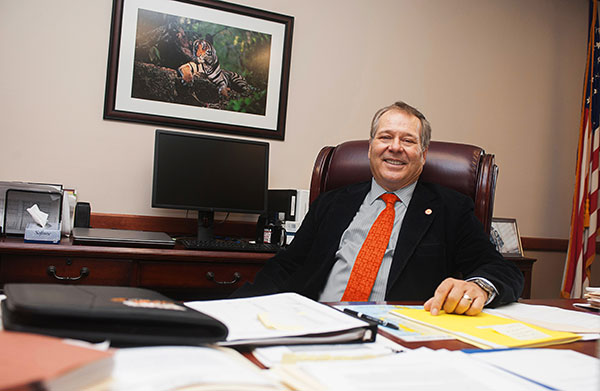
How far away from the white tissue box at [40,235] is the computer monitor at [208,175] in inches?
20.0

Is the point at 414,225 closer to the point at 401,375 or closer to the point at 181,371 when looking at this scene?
the point at 401,375

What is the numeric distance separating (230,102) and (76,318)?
2283mm

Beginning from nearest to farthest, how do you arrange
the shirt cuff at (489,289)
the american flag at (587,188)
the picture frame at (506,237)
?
the shirt cuff at (489,289) → the picture frame at (506,237) → the american flag at (587,188)

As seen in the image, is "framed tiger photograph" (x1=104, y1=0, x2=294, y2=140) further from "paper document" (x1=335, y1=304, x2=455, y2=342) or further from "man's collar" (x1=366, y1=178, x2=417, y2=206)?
"paper document" (x1=335, y1=304, x2=455, y2=342)

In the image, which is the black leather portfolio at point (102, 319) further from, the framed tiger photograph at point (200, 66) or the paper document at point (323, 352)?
the framed tiger photograph at point (200, 66)

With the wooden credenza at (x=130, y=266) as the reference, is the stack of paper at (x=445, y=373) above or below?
above

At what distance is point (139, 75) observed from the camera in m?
2.58

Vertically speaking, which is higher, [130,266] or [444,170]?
[444,170]

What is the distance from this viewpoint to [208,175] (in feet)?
8.25

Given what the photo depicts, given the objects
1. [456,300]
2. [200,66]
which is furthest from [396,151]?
[200,66]

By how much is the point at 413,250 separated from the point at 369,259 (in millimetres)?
155

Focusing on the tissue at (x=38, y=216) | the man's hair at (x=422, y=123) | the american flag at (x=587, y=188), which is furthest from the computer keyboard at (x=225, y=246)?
the american flag at (x=587, y=188)

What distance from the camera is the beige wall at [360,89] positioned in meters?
2.43

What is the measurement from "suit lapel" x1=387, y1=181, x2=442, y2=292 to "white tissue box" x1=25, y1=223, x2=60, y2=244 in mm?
1340
